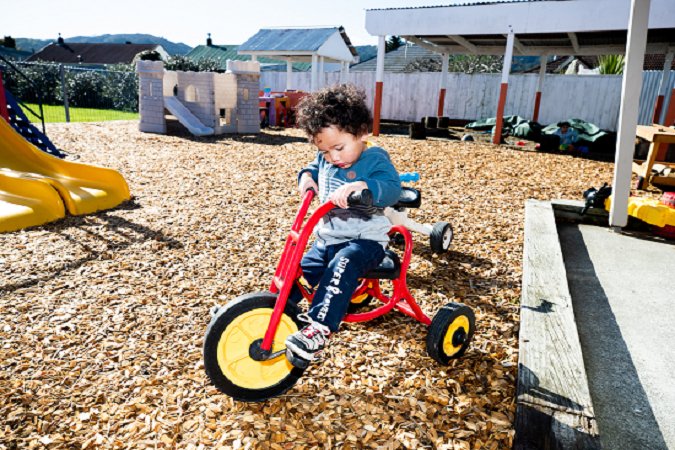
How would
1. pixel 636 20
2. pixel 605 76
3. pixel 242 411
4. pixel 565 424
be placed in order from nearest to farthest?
1. pixel 565 424
2. pixel 242 411
3. pixel 636 20
4. pixel 605 76

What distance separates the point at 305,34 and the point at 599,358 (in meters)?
23.3

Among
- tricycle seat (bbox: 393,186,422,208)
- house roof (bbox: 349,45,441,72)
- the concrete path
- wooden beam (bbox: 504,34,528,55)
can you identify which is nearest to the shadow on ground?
tricycle seat (bbox: 393,186,422,208)

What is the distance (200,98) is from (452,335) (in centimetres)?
1165

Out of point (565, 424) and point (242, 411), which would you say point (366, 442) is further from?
point (565, 424)

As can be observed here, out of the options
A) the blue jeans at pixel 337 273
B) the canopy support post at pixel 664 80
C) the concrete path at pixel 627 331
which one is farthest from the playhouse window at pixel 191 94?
the canopy support post at pixel 664 80

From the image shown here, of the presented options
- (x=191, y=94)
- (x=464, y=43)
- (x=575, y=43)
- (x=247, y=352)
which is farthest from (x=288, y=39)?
(x=247, y=352)

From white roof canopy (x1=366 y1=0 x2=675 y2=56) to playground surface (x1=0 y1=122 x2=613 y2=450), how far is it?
738 centimetres

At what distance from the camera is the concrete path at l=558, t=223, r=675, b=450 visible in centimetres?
207

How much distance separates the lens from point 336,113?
2084mm

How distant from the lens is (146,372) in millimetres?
2293

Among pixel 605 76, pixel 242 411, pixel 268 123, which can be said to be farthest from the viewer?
pixel 605 76

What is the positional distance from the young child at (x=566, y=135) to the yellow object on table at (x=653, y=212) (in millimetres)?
7472

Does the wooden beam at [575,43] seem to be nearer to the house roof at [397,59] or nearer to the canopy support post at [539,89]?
the canopy support post at [539,89]

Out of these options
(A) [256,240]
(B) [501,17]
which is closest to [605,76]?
(B) [501,17]
